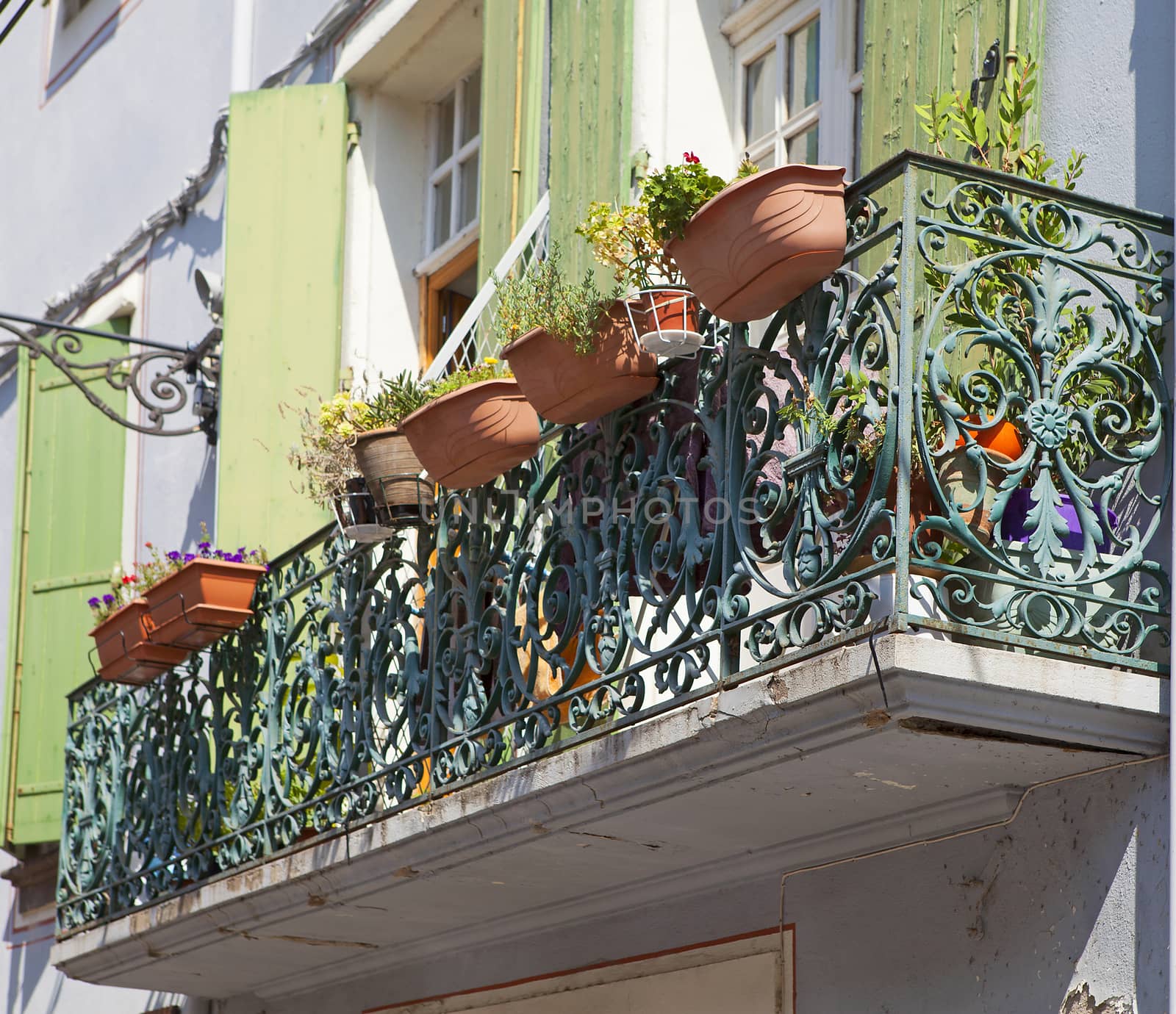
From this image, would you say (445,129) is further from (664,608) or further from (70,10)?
(664,608)

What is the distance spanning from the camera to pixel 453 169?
30.8ft

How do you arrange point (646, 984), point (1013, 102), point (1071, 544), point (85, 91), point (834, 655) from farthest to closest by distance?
point (85, 91) → point (646, 984) → point (1013, 102) → point (1071, 544) → point (834, 655)

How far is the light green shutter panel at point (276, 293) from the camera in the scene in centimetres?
910

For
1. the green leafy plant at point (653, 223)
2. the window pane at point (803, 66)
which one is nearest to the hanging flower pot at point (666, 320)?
the green leafy plant at point (653, 223)

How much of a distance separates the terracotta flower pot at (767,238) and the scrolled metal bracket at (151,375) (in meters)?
5.23

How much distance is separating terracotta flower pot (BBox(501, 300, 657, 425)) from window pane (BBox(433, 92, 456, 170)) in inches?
167

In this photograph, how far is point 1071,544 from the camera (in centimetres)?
489

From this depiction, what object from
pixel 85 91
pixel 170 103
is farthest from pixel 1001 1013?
pixel 85 91

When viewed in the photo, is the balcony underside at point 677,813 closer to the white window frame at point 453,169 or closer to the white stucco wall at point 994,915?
the white stucco wall at point 994,915

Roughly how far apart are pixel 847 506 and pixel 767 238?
642mm

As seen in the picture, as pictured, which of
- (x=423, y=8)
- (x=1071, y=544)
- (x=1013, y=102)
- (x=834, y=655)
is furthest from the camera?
(x=423, y=8)

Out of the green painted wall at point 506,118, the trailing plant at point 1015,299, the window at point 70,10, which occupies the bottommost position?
the trailing plant at point 1015,299

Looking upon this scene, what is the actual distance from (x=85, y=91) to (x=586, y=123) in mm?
5835

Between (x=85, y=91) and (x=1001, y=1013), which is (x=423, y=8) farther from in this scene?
(x=1001, y=1013)
